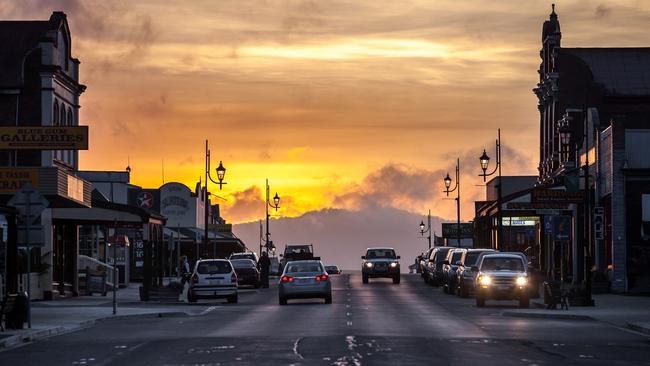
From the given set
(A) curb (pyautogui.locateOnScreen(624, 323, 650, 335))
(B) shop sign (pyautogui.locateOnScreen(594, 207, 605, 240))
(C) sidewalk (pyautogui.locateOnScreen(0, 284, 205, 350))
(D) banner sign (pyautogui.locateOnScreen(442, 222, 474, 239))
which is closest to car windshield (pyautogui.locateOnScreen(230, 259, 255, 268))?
(C) sidewalk (pyautogui.locateOnScreen(0, 284, 205, 350))

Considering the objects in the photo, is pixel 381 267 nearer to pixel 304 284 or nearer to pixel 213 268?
pixel 213 268

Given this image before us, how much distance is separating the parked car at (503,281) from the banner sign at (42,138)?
14175 mm

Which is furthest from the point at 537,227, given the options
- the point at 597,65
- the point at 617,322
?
the point at 617,322

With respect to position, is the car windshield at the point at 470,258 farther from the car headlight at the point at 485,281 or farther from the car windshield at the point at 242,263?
the car windshield at the point at 242,263

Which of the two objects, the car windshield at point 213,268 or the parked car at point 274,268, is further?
the parked car at point 274,268

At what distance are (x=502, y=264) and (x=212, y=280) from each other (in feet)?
36.2

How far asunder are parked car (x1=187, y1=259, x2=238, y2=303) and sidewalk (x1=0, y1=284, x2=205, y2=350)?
2.84 ft

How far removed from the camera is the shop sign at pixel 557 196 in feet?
172

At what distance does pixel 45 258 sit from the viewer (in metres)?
52.8

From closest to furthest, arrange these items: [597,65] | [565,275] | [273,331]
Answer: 1. [273,331]
2. [565,275]
3. [597,65]

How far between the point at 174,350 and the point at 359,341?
12.5ft

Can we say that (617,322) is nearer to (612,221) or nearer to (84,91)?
(612,221)

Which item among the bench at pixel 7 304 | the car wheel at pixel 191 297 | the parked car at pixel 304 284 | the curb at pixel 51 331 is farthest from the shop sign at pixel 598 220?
the bench at pixel 7 304

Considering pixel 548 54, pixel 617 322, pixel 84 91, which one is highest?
pixel 548 54
